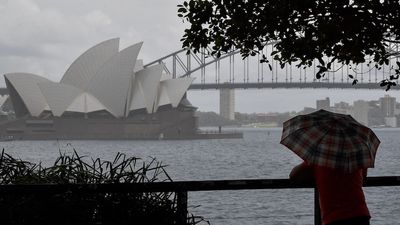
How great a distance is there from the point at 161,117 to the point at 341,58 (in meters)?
82.6

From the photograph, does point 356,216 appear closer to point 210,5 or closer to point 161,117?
point 210,5

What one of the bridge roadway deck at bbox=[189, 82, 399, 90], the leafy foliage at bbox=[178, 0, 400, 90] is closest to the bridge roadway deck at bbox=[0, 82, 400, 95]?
the bridge roadway deck at bbox=[189, 82, 399, 90]

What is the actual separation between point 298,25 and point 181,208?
132 centimetres

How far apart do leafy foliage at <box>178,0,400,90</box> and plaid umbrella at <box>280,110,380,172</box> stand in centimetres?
73

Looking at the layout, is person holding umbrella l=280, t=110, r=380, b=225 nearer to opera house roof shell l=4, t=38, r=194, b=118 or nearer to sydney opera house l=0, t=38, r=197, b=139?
opera house roof shell l=4, t=38, r=194, b=118

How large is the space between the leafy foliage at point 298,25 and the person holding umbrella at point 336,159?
77 centimetres

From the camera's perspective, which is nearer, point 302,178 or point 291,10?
point 302,178

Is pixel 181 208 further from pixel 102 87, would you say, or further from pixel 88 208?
pixel 102 87

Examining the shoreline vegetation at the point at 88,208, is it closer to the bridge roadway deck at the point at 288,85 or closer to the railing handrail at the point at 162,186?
the railing handrail at the point at 162,186

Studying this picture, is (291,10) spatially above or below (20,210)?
above

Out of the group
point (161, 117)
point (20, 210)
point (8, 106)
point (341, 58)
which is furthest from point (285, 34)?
point (8, 106)

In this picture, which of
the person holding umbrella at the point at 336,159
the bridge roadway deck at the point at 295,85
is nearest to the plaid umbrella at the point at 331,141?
the person holding umbrella at the point at 336,159

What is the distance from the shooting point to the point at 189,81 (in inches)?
3150

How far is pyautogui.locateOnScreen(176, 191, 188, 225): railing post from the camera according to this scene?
9.00ft
